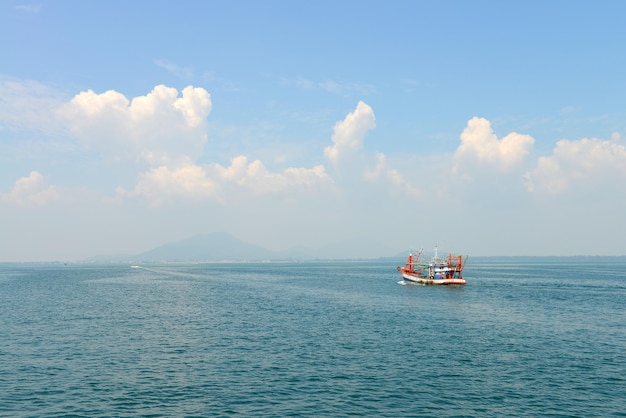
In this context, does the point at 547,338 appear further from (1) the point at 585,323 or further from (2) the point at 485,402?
(2) the point at 485,402

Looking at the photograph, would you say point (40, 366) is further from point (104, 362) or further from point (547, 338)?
point (547, 338)

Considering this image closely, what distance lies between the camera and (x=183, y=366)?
55.8m

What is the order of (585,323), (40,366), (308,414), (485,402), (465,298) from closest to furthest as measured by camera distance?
(308,414) → (485,402) → (40,366) → (585,323) → (465,298)

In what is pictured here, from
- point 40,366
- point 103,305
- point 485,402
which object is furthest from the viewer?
point 103,305

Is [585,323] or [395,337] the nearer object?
[395,337]

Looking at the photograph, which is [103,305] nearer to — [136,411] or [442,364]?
[136,411]

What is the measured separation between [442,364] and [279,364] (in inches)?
826

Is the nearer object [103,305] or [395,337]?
[395,337]

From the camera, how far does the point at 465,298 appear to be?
130 m

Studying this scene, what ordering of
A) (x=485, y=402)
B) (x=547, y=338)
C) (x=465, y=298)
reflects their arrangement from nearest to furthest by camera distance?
(x=485, y=402) → (x=547, y=338) → (x=465, y=298)

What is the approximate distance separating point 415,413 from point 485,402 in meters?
7.88

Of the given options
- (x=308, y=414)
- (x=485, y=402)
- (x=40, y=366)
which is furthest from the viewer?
(x=40, y=366)

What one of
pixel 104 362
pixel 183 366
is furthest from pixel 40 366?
pixel 183 366

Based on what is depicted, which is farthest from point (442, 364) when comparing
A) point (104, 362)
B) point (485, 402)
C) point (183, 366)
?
point (104, 362)
